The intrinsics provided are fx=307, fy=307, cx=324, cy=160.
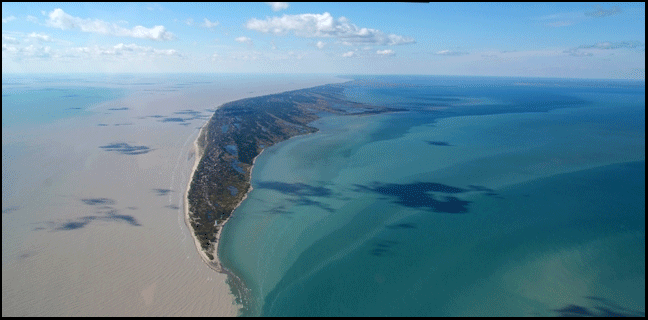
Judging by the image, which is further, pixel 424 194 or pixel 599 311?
→ pixel 424 194

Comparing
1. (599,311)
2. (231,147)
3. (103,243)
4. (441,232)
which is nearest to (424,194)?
(441,232)

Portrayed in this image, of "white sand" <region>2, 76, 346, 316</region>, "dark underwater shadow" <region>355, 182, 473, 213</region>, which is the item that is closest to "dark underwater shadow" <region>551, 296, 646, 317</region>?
"dark underwater shadow" <region>355, 182, 473, 213</region>

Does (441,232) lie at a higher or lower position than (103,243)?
higher

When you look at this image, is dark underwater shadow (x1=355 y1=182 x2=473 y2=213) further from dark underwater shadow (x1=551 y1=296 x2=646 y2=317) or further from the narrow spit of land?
the narrow spit of land

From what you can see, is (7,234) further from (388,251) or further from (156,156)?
(388,251)

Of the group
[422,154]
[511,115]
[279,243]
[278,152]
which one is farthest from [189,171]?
[511,115]

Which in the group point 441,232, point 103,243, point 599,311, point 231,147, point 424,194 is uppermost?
point 231,147

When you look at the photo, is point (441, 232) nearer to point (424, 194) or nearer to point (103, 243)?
point (424, 194)
